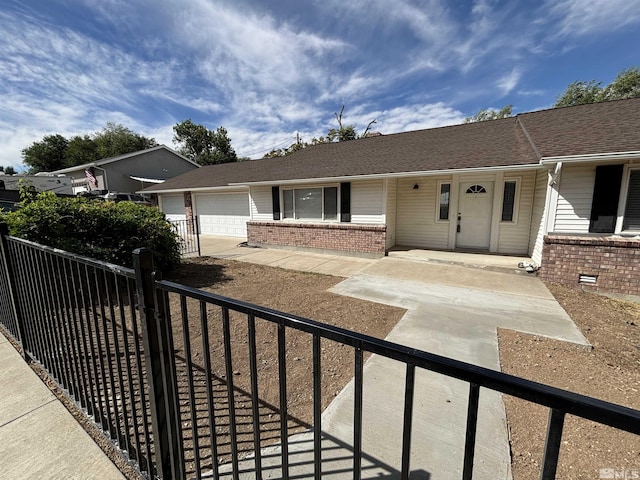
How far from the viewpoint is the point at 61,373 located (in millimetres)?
2504

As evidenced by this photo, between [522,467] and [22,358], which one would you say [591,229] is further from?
[22,358]

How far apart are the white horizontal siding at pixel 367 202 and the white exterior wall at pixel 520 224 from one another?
3617mm

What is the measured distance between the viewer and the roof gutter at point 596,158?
5191 mm

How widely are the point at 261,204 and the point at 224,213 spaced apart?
3663mm

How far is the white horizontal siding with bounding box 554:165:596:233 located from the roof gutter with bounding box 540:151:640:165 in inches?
20.0

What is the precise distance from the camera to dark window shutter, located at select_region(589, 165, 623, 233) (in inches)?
224

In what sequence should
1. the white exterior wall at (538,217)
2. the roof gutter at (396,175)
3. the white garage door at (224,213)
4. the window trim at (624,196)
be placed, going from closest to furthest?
1. the window trim at (624,196)
2. the roof gutter at (396,175)
3. the white exterior wall at (538,217)
4. the white garage door at (224,213)

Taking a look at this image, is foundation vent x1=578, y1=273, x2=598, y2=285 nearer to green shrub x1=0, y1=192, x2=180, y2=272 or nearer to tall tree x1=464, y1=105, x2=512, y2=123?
green shrub x1=0, y1=192, x2=180, y2=272

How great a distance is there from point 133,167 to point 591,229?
1047 inches

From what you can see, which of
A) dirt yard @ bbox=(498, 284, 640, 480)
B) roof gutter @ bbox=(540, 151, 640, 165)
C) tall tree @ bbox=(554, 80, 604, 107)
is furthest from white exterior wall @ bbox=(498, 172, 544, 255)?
tall tree @ bbox=(554, 80, 604, 107)

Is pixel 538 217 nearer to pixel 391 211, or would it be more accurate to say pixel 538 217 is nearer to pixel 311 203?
pixel 391 211

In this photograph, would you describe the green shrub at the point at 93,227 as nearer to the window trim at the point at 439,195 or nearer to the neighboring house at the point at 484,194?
the neighboring house at the point at 484,194

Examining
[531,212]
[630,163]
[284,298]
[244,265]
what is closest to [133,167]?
[244,265]

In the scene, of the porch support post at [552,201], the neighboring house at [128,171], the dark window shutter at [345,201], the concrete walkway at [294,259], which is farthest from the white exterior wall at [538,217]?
the neighboring house at [128,171]
